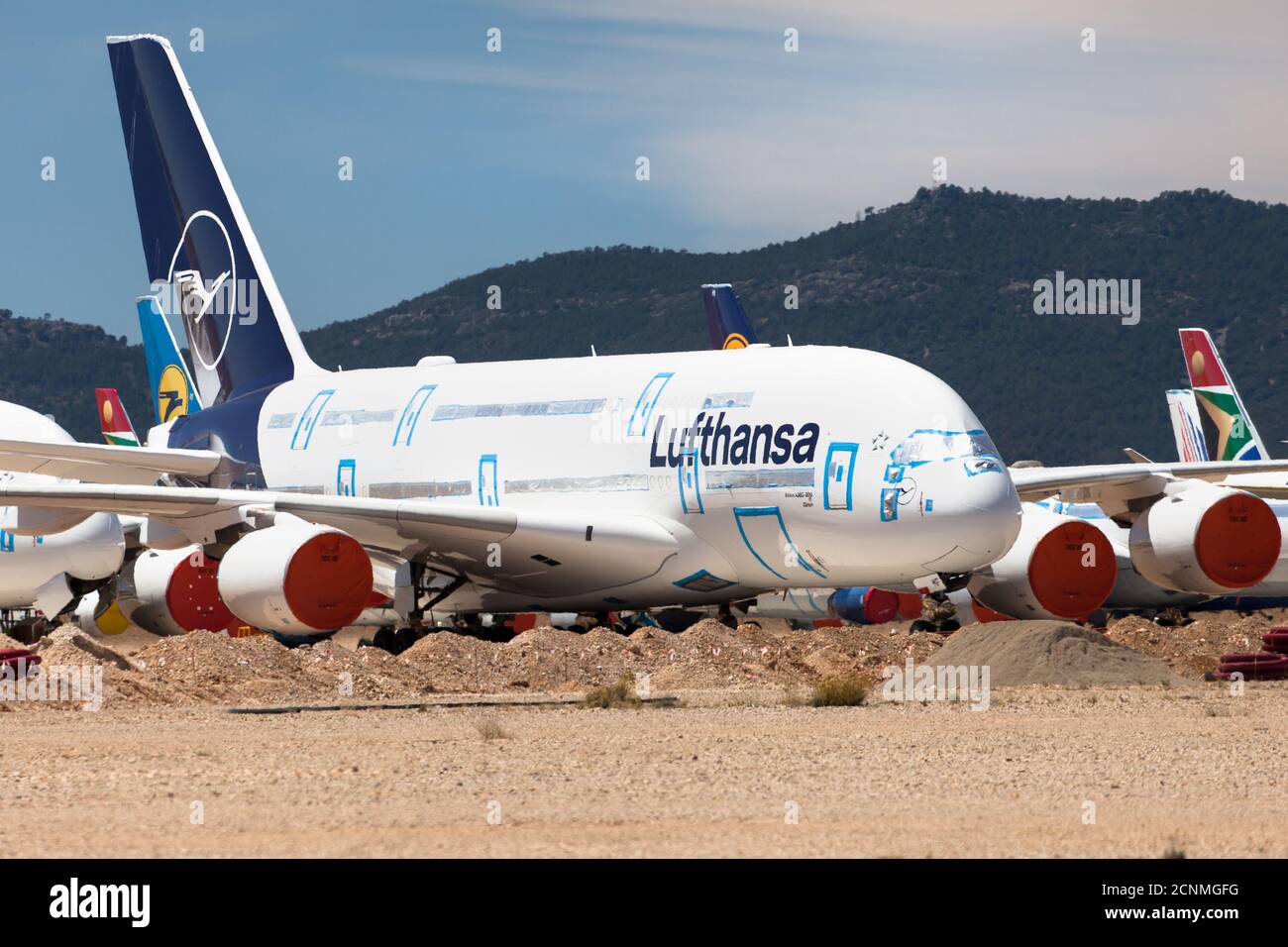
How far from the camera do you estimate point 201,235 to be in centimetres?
3462

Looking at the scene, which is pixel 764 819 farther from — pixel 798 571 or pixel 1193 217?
pixel 1193 217

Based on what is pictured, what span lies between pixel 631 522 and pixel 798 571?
2.24 metres

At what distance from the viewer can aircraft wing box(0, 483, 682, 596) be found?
24391mm

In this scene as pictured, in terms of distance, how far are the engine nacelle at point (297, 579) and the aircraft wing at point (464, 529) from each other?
110 centimetres

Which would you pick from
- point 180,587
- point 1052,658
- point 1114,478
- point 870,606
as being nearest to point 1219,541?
point 1114,478

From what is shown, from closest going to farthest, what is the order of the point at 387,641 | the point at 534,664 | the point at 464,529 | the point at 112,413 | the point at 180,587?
the point at 464,529 → the point at 387,641 → the point at 534,664 → the point at 180,587 → the point at 112,413

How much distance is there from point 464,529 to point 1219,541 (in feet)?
31.5

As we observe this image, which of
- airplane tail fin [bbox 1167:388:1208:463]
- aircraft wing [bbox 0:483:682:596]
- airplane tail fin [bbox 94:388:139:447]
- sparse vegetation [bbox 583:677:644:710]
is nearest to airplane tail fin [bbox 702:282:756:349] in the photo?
airplane tail fin [bbox 94:388:139:447]

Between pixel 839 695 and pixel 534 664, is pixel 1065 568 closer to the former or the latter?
pixel 839 695

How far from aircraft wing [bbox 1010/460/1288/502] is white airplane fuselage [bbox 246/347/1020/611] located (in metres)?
3.43

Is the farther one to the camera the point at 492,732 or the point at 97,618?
the point at 97,618

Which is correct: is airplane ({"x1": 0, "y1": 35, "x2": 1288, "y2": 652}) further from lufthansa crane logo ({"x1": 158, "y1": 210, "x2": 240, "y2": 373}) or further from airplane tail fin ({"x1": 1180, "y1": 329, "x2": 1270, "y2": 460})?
airplane tail fin ({"x1": 1180, "y1": 329, "x2": 1270, "y2": 460})

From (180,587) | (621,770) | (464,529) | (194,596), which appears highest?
(464,529)

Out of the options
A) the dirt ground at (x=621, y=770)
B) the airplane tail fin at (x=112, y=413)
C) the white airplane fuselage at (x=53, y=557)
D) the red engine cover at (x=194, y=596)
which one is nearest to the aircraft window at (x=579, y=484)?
the dirt ground at (x=621, y=770)
